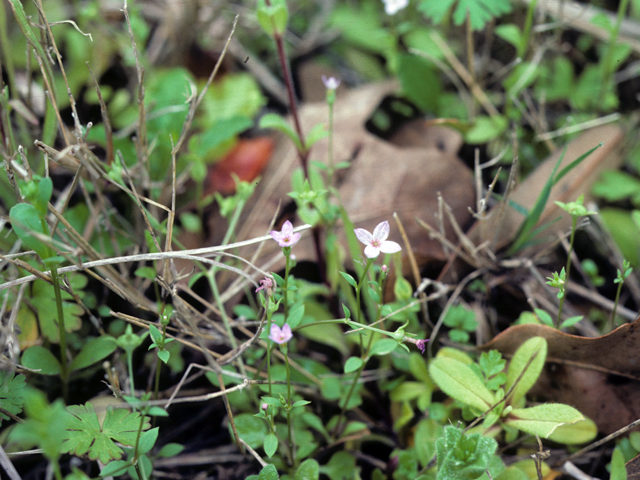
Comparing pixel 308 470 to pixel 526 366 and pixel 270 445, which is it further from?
pixel 526 366

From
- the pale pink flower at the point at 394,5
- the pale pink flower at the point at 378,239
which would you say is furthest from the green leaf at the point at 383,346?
the pale pink flower at the point at 394,5

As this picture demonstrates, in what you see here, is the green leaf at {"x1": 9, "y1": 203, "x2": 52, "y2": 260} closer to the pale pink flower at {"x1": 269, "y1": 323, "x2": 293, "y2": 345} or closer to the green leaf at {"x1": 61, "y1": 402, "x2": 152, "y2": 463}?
the green leaf at {"x1": 61, "y1": 402, "x2": 152, "y2": 463}

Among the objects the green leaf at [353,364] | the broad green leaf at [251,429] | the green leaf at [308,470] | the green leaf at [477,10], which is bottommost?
the green leaf at [308,470]

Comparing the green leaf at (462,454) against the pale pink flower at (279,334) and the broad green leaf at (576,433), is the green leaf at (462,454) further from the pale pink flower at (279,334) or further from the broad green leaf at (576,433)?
the pale pink flower at (279,334)

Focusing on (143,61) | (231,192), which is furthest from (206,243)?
(143,61)

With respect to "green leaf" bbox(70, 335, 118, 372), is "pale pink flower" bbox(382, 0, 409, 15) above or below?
above

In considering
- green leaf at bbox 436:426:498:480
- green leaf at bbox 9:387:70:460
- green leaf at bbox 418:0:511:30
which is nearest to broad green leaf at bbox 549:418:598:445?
green leaf at bbox 436:426:498:480

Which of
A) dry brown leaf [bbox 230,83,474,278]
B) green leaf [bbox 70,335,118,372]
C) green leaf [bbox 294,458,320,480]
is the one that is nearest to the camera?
green leaf [bbox 294,458,320,480]
